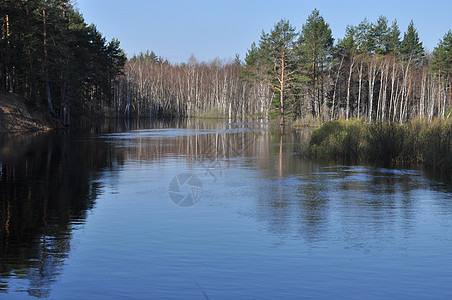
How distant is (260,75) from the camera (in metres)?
87.4

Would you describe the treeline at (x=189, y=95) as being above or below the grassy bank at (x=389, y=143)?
above

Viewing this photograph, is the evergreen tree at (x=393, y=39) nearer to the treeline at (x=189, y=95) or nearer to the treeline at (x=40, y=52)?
the treeline at (x=189, y=95)

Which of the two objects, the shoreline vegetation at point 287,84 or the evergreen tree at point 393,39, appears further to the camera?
the evergreen tree at point 393,39

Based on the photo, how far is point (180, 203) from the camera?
50.2 feet

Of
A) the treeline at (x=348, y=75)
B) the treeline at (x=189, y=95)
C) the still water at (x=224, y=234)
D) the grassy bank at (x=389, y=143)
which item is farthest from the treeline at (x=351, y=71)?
the still water at (x=224, y=234)

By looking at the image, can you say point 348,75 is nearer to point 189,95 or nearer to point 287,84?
point 287,84

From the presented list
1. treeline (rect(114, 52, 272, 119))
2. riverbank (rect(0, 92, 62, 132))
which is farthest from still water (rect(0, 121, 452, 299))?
treeline (rect(114, 52, 272, 119))

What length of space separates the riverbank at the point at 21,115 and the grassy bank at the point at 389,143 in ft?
107

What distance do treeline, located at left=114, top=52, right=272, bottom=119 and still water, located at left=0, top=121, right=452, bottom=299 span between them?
291ft

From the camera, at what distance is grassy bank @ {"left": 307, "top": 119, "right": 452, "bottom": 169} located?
24.1 meters

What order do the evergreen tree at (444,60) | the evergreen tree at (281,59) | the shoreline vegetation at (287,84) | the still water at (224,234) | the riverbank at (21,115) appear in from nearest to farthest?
the still water at (224,234) → the shoreline vegetation at (287,84) → the riverbank at (21,115) → the evergreen tree at (281,59) → the evergreen tree at (444,60)

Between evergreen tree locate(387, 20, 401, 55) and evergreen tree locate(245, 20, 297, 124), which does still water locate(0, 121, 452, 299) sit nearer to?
evergreen tree locate(245, 20, 297, 124)

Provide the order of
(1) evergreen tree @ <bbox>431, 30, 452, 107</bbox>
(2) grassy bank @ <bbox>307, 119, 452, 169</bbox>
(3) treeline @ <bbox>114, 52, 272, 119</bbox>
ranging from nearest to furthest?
(2) grassy bank @ <bbox>307, 119, 452, 169</bbox> < (1) evergreen tree @ <bbox>431, 30, 452, 107</bbox> < (3) treeline @ <bbox>114, 52, 272, 119</bbox>

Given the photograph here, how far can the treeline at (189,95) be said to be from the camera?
11376 centimetres
